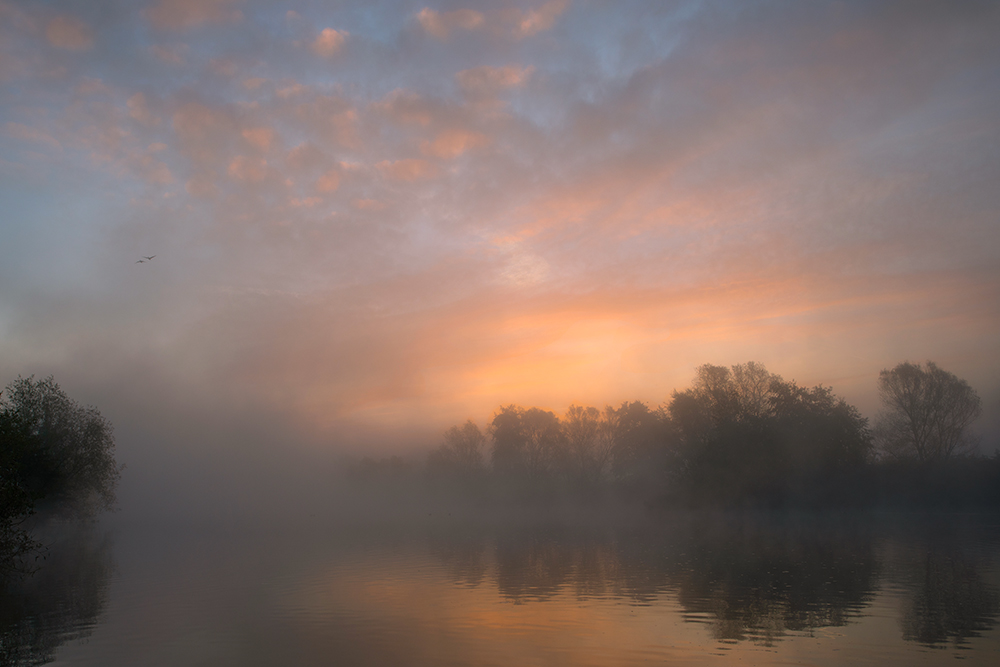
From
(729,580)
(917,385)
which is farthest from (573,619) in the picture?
(917,385)

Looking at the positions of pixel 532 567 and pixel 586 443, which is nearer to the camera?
pixel 532 567

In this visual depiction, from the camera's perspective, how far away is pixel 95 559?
49.5 metres

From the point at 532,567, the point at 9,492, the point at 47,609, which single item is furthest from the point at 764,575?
the point at 9,492

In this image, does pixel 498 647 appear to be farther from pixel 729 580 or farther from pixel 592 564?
pixel 592 564

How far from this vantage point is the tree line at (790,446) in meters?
70.7

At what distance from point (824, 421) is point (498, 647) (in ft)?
229

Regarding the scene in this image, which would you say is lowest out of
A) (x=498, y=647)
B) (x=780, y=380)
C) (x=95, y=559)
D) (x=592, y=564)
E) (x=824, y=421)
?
(x=95, y=559)

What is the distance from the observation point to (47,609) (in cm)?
2423

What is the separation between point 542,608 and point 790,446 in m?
62.2

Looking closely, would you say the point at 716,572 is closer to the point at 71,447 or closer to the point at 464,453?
the point at 71,447

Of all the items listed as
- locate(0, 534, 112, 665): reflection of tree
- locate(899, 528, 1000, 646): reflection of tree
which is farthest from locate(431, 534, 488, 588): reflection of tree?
locate(899, 528, 1000, 646): reflection of tree

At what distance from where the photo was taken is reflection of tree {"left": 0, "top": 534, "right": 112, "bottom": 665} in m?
17.2

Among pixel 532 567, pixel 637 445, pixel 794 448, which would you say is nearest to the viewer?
pixel 532 567

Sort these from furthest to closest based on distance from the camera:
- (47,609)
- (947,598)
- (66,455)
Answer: (66,455)
(47,609)
(947,598)
